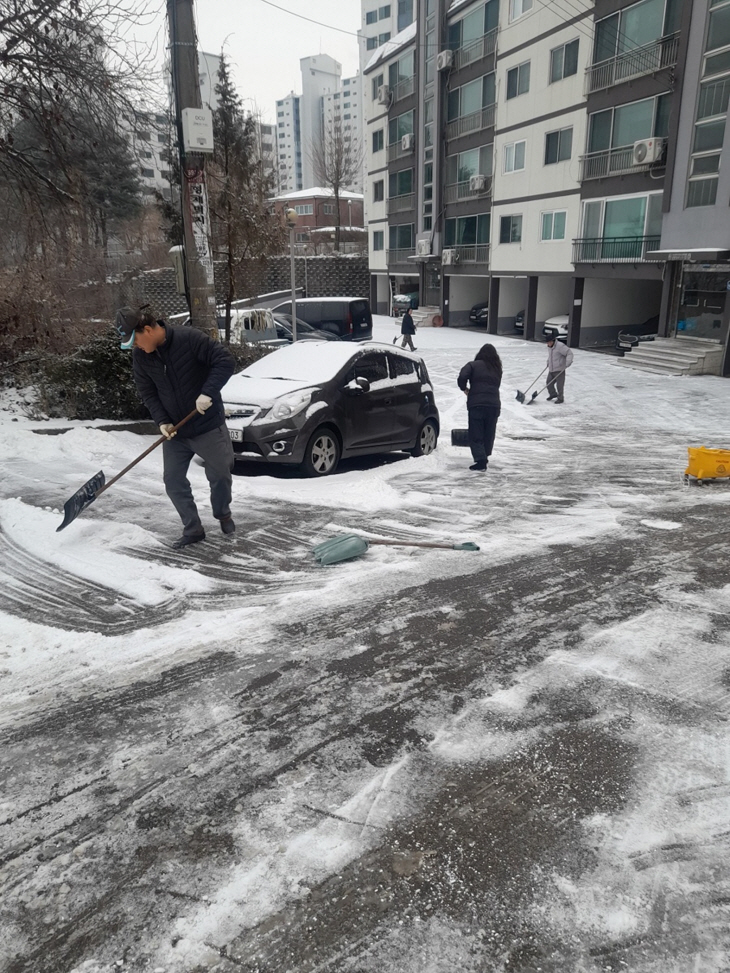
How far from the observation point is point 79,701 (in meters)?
3.55

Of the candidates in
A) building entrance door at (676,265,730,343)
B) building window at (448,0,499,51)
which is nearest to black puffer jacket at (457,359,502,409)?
building entrance door at (676,265,730,343)

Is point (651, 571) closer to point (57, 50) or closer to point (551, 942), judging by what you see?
point (551, 942)

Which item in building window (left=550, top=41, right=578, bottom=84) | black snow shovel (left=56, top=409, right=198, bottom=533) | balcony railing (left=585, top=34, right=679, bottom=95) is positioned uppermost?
building window (left=550, top=41, right=578, bottom=84)

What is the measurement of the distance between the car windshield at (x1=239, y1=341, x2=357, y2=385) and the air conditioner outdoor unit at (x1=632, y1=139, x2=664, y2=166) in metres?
16.9

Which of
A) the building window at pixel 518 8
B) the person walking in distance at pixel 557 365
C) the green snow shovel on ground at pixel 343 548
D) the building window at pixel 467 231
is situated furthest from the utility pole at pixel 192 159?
the building window at pixel 467 231

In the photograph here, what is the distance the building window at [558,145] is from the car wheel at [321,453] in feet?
72.3

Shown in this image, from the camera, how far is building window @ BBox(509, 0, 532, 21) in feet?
86.1

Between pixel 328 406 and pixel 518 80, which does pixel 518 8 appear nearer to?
pixel 518 80

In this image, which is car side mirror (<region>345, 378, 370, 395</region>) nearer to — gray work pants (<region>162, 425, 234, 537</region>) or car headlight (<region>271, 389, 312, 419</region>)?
car headlight (<region>271, 389, 312, 419</region>)

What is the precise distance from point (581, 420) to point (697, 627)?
9.51 m

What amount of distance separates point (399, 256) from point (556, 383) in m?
25.9

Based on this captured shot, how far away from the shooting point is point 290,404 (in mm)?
7586

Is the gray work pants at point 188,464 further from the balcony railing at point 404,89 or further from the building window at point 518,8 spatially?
the balcony railing at point 404,89

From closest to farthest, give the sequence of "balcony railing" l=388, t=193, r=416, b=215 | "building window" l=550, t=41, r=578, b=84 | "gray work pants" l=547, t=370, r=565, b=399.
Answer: "gray work pants" l=547, t=370, r=565, b=399 → "building window" l=550, t=41, r=578, b=84 → "balcony railing" l=388, t=193, r=416, b=215
